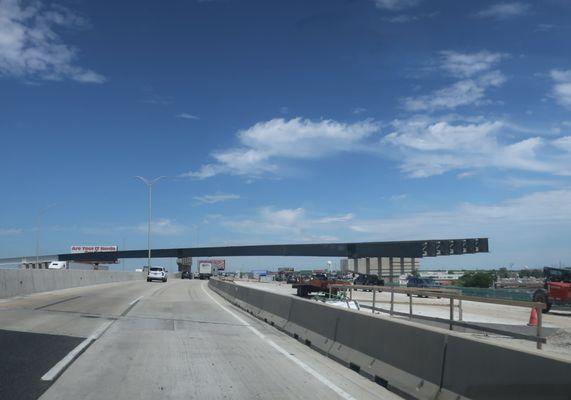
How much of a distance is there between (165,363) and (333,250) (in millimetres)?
121738

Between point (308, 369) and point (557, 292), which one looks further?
point (557, 292)

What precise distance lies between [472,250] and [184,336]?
72913 millimetres

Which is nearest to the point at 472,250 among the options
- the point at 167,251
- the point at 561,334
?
the point at 561,334

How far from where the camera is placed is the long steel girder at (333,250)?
83.9m

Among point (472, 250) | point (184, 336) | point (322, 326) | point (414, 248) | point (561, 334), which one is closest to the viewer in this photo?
point (322, 326)

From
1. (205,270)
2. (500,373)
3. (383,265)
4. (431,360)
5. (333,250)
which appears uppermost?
(333,250)

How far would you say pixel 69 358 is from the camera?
10969 millimetres

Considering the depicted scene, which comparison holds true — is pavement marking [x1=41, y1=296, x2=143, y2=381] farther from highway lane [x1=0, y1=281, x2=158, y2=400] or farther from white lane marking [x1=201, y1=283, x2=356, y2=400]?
white lane marking [x1=201, y1=283, x2=356, y2=400]

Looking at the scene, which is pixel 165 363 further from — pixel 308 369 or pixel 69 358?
pixel 308 369

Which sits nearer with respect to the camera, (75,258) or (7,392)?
(7,392)

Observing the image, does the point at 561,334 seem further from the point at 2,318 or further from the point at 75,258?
the point at 75,258

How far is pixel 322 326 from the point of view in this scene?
1382 centimetres

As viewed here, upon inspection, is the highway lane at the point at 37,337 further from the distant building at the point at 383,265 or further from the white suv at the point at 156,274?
the distant building at the point at 383,265

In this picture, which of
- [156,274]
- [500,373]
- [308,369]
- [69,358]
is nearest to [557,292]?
[308,369]
